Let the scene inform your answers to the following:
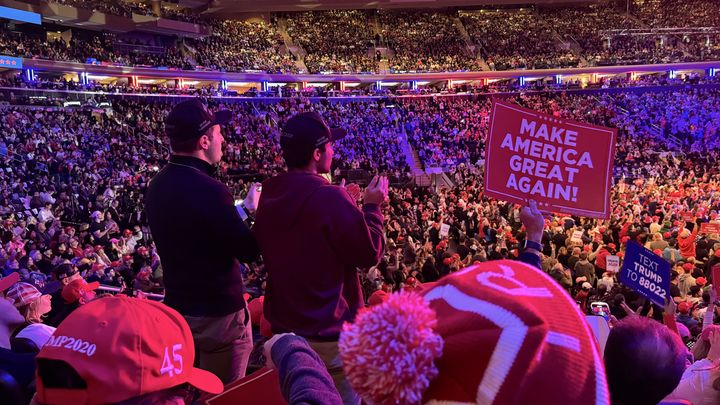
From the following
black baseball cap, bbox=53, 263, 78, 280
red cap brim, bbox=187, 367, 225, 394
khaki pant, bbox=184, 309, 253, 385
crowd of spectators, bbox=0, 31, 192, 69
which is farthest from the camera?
crowd of spectators, bbox=0, 31, 192, 69

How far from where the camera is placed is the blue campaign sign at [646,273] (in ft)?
14.1

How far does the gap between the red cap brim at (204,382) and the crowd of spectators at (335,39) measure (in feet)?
132

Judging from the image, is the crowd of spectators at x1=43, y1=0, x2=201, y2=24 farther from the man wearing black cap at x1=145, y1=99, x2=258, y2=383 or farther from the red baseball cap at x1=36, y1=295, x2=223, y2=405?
the red baseball cap at x1=36, y1=295, x2=223, y2=405

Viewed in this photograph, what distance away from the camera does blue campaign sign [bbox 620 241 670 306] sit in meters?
4.29

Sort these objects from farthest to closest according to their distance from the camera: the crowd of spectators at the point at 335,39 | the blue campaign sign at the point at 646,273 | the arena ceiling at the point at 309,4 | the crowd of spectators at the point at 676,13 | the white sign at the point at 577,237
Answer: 1. the crowd of spectators at the point at 676,13
2. the arena ceiling at the point at 309,4
3. the crowd of spectators at the point at 335,39
4. the white sign at the point at 577,237
5. the blue campaign sign at the point at 646,273

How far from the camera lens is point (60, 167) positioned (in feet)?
54.9

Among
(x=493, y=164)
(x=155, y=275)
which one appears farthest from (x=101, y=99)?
(x=493, y=164)

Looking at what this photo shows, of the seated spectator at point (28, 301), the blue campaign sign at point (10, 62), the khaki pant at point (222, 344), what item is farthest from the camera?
the blue campaign sign at point (10, 62)

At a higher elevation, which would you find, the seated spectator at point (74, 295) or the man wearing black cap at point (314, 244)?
the man wearing black cap at point (314, 244)

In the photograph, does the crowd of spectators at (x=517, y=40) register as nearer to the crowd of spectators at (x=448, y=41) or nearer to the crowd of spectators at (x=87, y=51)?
the crowd of spectators at (x=448, y=41)

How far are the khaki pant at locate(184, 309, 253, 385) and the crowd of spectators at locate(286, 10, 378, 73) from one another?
3945 cm

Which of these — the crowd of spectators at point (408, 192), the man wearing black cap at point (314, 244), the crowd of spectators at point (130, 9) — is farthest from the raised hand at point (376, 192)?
the crowd of spectators at point (130, 9)

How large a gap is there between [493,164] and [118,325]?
7.99 ft

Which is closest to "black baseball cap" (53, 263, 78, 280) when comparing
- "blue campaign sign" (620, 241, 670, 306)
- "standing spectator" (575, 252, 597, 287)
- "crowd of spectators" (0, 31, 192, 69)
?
"blue campaign sign" (620, 241, 670, 306)
